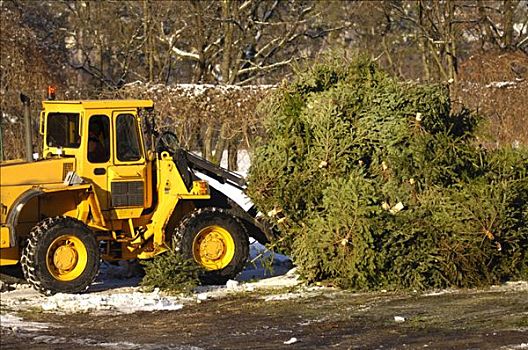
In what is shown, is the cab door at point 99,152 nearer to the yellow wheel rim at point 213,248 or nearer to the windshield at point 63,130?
the windshield at point 63,130

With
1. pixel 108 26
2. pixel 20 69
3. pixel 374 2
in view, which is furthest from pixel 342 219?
pixel 374 2

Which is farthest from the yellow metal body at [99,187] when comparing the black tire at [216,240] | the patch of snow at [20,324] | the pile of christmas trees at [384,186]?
the patch of snow at [20,324]

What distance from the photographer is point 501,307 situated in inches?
460

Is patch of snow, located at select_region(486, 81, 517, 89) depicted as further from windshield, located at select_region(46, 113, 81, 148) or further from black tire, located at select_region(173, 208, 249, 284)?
windshield, located at select_region(46, 113, 81, 148)

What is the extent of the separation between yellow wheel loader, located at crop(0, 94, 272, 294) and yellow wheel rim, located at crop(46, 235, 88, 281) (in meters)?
0.01

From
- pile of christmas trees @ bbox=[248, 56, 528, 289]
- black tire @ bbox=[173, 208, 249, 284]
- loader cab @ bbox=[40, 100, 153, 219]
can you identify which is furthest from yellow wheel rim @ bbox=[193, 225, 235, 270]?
loader cab @ bbox=[40, 100, 153, 219]

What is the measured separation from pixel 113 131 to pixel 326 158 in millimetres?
2695

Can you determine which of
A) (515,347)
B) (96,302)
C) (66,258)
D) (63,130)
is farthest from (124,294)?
(515,347)

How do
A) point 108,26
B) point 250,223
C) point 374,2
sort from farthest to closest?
point 374,2, point 108,26, point 250,223

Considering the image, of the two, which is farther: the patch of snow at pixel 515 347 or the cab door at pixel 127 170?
the cab door at pixel 127 170

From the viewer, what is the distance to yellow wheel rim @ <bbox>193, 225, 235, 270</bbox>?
13773 mm

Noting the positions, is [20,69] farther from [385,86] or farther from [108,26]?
[385,86]

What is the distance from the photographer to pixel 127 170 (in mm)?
13469

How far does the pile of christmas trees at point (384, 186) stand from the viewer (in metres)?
12.9
